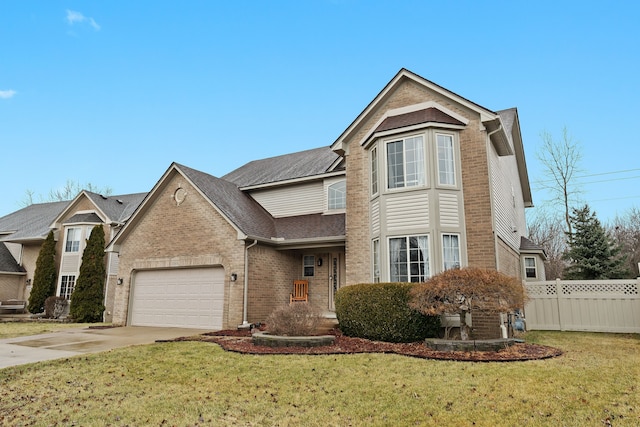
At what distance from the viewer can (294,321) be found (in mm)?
10008

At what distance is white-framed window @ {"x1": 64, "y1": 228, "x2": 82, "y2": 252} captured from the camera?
23203mm

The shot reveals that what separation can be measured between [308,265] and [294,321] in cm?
667

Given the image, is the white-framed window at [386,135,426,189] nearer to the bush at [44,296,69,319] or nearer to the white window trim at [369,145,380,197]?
the white window trim at [369,145,380,197]

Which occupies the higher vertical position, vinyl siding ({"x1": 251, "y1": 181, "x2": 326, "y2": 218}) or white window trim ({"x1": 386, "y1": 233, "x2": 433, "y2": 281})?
vinyl siding ({"x1": 251, "y1": 181, "x2": 326, "y2": 218})

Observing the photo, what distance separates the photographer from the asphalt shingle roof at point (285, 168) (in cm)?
1836

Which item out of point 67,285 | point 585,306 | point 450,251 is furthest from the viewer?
point 67,285

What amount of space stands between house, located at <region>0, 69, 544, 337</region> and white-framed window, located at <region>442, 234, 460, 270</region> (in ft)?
0.10

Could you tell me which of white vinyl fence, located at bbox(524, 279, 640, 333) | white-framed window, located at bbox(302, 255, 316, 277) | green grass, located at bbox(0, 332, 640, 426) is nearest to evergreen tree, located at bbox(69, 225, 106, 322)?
white-framed window, located at bbox(302, 255, 316, 277)

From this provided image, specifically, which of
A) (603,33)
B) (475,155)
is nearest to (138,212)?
(475,155)

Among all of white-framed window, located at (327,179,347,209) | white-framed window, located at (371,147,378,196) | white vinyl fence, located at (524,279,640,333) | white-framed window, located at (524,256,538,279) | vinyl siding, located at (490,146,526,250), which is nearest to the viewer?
white vinyl fence, located at (524,279,640,333)

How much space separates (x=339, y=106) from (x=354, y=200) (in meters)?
12.6

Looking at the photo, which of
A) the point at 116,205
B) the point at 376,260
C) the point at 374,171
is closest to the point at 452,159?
the point at 374,171

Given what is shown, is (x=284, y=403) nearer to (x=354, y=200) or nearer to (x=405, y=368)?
(x=405, y=368)

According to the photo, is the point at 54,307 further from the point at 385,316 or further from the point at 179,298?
the point at 385,316
